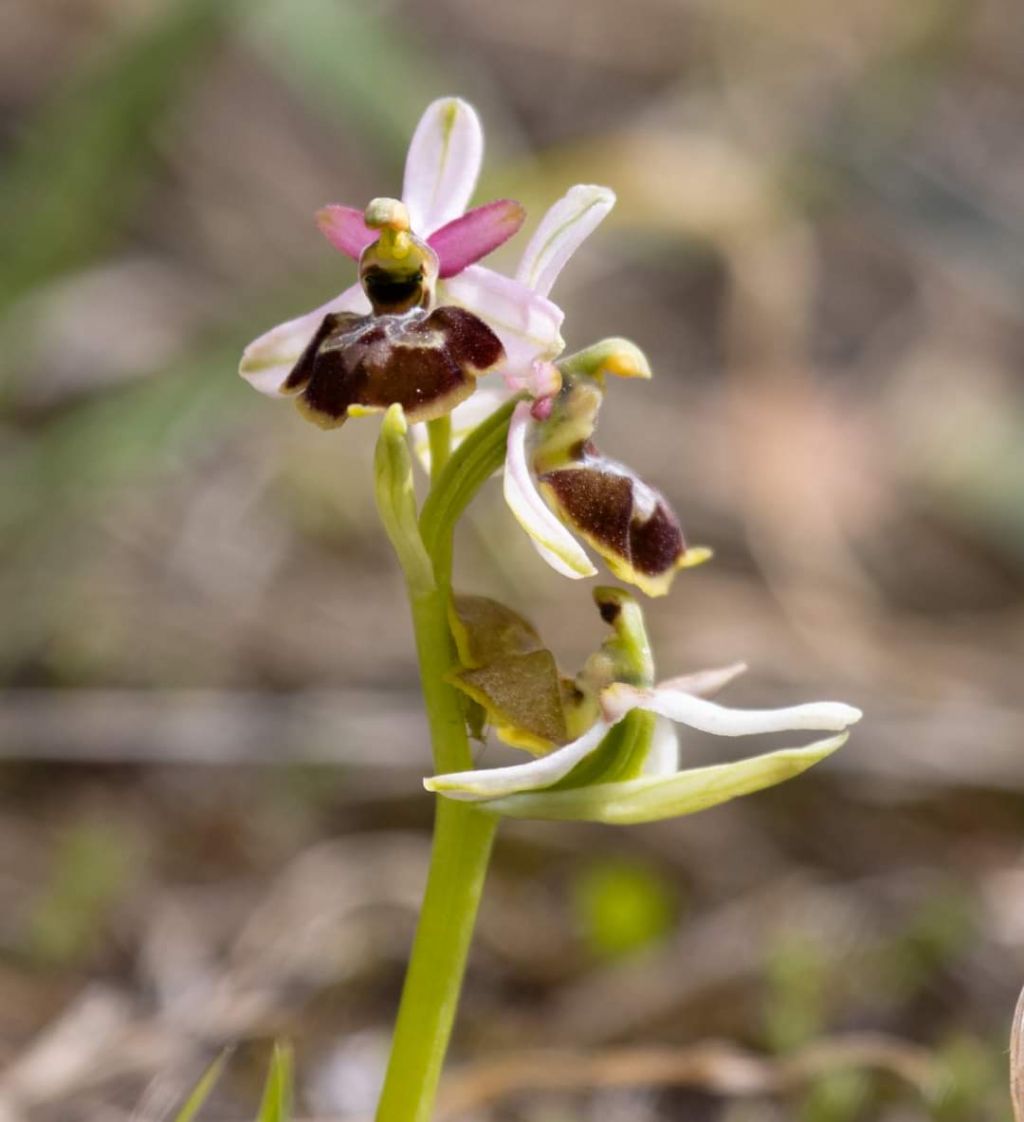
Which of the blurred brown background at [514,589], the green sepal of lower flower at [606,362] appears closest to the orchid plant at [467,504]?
the green sepal of lower flower at [606,362]

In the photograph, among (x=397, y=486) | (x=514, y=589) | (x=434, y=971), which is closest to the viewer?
(x=397, y=486)

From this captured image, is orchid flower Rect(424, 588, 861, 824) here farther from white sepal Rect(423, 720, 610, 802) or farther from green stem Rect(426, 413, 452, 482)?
green stem Rect(426, 413, 452, 482)

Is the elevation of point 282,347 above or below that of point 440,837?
above

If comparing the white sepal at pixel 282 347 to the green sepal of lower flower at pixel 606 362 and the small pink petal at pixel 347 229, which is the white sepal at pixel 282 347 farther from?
the green sepal of lower flower at pixel 606 362

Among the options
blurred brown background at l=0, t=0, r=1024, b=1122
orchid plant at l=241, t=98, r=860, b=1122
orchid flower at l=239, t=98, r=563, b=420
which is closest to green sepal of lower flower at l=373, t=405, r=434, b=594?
orchid plant at l=241, t=98, r=860, b=1122

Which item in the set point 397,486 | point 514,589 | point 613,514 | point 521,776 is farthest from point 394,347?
point 514,589

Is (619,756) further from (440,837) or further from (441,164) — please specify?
(441,164)
